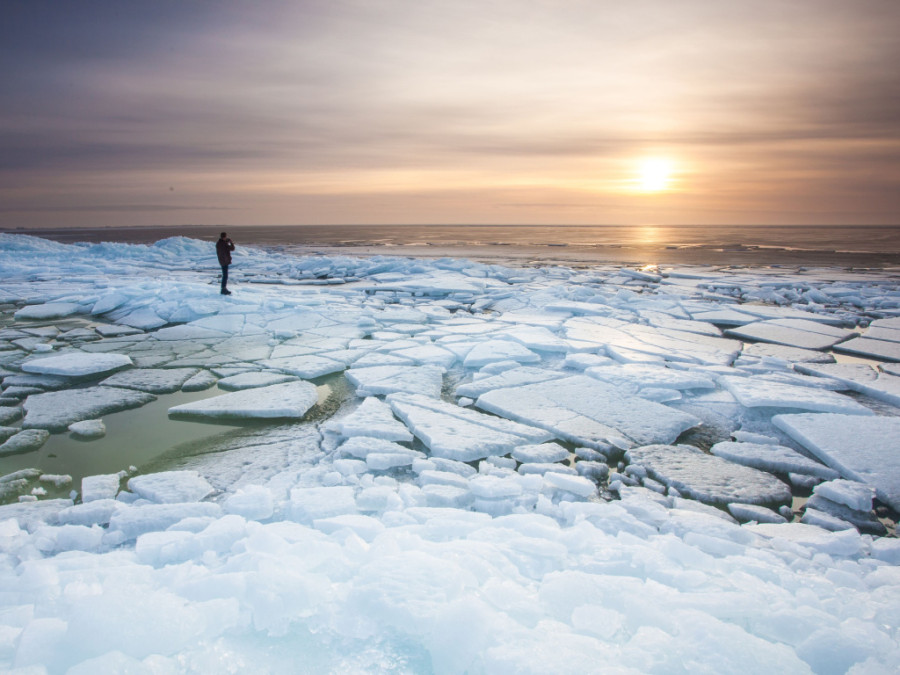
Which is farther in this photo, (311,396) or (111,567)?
(311,396)

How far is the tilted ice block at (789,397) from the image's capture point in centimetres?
321

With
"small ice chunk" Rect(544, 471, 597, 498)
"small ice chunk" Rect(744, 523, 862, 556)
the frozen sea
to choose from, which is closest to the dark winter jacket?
the frozen sea

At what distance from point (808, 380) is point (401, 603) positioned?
12.8ft

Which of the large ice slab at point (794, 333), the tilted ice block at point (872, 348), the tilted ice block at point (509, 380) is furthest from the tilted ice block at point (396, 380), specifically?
the tilted ice block at point (872, 348)

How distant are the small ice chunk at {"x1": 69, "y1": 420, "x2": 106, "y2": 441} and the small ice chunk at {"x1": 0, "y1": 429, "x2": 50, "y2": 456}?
0.45 feet

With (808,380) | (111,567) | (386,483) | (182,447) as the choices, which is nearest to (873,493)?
(808,380)

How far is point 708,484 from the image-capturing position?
2396mm

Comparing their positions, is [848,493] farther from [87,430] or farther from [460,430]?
[87,430]

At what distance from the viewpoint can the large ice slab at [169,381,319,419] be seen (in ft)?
10.7

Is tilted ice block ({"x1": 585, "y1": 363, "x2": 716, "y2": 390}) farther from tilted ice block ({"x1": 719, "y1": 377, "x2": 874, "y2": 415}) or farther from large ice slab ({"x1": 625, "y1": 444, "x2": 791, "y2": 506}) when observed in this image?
large ice slab ({"x1": 625, "y1": 444, "x2": 791, "y2": 506})

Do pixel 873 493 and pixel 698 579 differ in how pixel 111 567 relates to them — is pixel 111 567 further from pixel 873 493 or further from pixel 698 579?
pixel 873 493

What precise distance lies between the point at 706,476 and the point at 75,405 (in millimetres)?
4135

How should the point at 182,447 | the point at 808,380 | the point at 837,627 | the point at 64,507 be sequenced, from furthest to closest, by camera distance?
the point at 808,380 < the point at 182,447 < the point at 64,507 < the point at 837,627

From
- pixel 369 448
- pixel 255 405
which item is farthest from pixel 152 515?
pixel 255 405
